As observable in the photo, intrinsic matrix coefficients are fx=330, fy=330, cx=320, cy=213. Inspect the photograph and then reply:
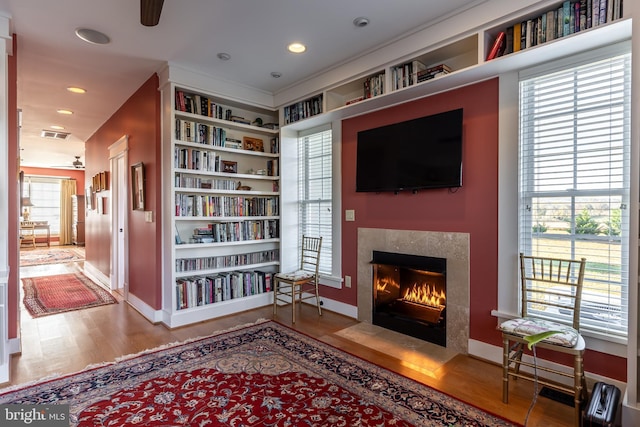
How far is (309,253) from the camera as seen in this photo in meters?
4.32

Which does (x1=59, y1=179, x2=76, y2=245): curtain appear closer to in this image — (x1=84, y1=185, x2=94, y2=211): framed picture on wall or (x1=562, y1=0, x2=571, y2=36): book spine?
(x1=84, y1=185, x2=94, y2=211): framed picture on wall

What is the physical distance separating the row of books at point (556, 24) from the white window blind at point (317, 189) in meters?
2.04

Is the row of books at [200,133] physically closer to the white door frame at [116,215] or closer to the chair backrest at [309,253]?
the chair backrest at [309,253]

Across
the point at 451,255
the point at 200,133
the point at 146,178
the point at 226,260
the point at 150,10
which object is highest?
the point at 150,10

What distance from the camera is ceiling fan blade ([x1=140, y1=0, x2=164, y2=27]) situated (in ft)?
5.92

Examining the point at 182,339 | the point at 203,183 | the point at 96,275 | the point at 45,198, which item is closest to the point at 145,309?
the point at 182,339

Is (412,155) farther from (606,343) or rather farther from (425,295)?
(606,343)

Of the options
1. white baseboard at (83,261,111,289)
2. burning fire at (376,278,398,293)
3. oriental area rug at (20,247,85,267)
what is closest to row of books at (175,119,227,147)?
burning fire at (376,278,398,293)

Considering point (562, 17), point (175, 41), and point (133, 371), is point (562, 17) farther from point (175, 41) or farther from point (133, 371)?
point (133, 371)

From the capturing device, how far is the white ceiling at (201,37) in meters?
2.43

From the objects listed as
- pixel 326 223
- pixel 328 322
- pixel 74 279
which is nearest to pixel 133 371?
pixel 328 322

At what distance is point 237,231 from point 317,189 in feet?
3.67

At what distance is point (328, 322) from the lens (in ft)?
11.8

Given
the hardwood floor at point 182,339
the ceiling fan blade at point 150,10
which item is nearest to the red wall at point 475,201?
the hardwood floor at point 182,339
